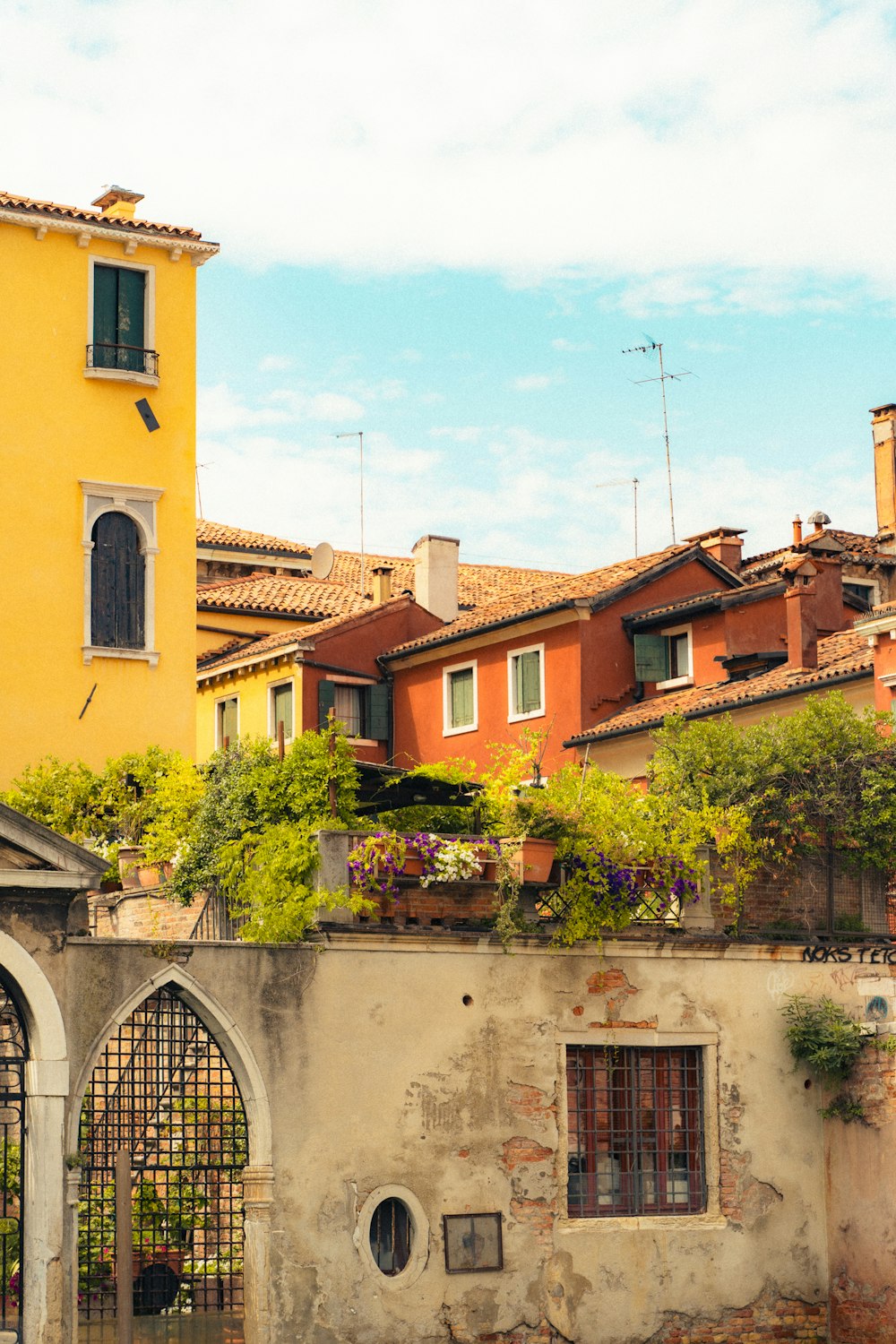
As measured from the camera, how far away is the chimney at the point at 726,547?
32188mm

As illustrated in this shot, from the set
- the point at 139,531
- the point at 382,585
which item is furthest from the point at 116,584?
the point at 382,585

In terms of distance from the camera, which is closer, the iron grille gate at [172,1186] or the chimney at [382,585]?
the iron grille gate at [172,1186]

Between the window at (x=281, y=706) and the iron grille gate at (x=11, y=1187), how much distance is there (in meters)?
15.5

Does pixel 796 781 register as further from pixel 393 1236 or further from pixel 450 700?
pixel 450 700

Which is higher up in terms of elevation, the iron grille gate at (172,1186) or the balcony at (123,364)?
the balcony at (123,364)

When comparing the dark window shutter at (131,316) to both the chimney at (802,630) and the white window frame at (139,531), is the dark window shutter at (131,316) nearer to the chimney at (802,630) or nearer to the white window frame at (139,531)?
the white window frame at (139,531)

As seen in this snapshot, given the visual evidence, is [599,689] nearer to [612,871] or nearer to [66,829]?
[66,829]

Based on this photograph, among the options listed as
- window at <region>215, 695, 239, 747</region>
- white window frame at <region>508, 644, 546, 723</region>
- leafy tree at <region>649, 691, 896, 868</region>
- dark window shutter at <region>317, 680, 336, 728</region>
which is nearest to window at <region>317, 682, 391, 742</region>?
dark window shutter at <region>317, 680, 336, 728</region>

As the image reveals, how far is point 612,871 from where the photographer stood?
54.5 feet

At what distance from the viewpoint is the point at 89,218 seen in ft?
85.2

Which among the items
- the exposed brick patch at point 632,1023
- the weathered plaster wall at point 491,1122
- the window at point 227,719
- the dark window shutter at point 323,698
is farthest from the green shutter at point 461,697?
the exposed brick patch at point 632,1023

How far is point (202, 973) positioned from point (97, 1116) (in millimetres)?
2054

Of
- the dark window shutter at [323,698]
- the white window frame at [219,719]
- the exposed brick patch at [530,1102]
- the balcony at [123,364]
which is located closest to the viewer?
the exposed brick patch at [530,1102]

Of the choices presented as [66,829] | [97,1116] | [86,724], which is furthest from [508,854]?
[86,724]
